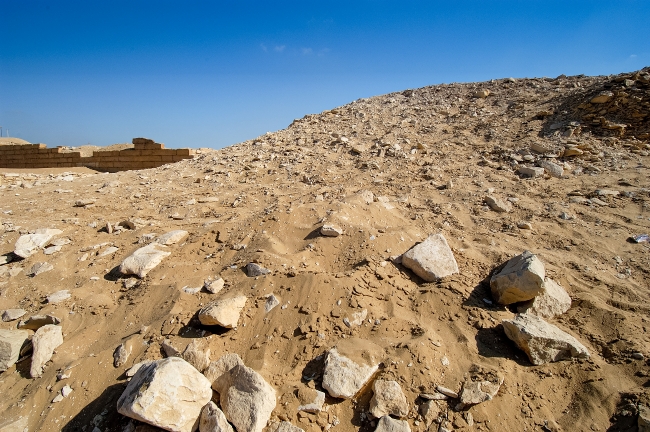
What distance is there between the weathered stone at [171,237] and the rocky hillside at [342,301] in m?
0.02

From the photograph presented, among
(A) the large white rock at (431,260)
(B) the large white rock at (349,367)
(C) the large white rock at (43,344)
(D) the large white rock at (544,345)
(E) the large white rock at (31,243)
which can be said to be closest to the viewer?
(B) the large white rock at (349,367)

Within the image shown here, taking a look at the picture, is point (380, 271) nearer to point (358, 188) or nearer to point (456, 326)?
point (456, 326)

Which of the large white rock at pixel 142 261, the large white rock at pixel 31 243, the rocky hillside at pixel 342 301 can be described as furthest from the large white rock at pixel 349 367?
the large white rock at pixel 31 243

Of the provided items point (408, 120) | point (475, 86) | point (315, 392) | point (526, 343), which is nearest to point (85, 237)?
point (315, 392)

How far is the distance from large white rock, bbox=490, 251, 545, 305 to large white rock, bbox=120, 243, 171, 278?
9.64ft

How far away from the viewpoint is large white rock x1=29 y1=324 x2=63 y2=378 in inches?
94.9

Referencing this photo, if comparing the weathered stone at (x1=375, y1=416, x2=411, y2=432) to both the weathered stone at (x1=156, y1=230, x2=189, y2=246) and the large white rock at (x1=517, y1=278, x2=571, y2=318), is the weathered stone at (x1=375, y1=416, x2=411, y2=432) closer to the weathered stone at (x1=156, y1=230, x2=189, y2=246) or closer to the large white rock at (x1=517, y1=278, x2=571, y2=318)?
the large white rock at (x1=517, y1=278, x2=571, y2=318)

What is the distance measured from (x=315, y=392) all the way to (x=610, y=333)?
203 centimetres

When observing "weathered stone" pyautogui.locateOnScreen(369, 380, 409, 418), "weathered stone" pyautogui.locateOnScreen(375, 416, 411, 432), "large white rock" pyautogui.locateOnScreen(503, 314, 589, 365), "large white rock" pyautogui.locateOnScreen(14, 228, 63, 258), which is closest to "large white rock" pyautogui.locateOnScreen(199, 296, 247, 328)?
"weathered stone" pyautogui.locateOnScreen(369, 380, 409, 418)

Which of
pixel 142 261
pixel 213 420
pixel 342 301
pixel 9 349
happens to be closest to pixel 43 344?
pixel 9 349

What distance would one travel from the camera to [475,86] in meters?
9.02

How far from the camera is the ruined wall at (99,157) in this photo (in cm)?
1264

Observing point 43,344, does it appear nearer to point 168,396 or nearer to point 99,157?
point 168,396

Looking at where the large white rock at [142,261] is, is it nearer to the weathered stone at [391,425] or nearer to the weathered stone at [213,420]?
the weathered stone at [213,420]
